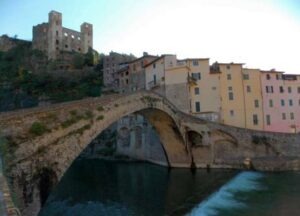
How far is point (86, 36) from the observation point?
79062 mm

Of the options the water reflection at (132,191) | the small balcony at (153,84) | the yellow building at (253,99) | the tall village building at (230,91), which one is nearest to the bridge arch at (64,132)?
the water reflection at (132,191)

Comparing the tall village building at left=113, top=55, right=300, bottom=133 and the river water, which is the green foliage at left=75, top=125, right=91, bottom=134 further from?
the tall village building at left=113, top=55, right=300, bottom=133

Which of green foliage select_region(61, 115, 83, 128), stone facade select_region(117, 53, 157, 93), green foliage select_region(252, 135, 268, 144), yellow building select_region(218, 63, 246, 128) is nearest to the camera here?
green foliage select_region(61, 115, 83, 128)

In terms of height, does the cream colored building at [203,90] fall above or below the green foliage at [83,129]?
above

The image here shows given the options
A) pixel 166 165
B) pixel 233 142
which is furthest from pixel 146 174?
pixel 233 142

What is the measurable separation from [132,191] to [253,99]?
22.4 m

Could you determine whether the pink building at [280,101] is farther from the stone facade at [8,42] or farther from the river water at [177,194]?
the stone facade at [8,42]

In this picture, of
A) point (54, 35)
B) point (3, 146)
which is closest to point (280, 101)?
point (3, 146)

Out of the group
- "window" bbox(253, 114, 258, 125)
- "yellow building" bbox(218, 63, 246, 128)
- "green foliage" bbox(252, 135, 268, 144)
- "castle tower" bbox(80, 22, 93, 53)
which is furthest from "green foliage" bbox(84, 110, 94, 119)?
"castle tower" bbox(80, 22, 93, 53)

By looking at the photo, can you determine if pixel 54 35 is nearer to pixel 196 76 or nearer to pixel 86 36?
pixel 86 36

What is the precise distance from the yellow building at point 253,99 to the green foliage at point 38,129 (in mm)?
28751

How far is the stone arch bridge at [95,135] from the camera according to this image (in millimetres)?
12422

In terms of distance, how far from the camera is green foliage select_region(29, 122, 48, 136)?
1344 centimetres

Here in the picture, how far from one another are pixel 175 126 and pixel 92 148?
22877 mm
